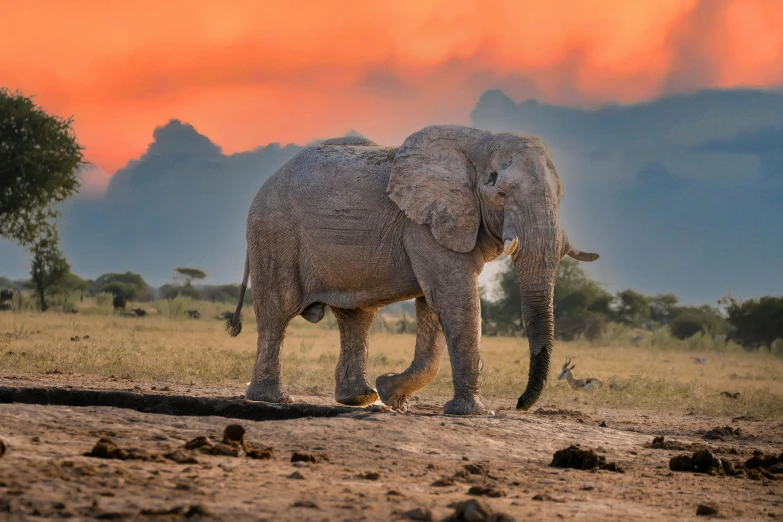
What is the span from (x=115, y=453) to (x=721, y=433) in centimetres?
746

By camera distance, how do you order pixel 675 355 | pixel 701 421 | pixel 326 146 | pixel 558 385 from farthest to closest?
pixel 675 355 < pixel 558 385 < pixel 701 421 < pixel 326 146

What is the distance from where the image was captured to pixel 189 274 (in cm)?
6431

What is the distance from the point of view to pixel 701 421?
543 inches

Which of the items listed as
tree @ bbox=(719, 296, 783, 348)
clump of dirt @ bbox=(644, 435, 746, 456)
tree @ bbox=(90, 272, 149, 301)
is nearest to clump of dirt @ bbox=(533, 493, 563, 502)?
clump of dirt @ bbox=(644, 435, 746, 456)

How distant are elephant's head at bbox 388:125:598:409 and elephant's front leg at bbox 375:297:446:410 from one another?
1.13 meters

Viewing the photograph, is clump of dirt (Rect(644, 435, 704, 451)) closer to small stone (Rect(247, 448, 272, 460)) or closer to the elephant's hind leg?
the elephant's hind leg

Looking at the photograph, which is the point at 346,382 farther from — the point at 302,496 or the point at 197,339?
the point at 197,339

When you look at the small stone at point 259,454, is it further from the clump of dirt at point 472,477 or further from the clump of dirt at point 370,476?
the clump of dirt at point 472,477

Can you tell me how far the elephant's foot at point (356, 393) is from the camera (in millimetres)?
11852

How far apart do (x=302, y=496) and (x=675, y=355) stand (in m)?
26.2

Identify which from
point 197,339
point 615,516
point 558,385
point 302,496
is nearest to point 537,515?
point 615,516

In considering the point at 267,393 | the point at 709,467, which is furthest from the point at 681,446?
the point at 267,393

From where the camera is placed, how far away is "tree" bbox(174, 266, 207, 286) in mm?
64062

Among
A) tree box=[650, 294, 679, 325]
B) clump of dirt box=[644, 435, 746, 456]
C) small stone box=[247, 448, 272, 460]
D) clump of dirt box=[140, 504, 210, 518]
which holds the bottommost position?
clump of dirt box=[140, 504, 210, 518]
